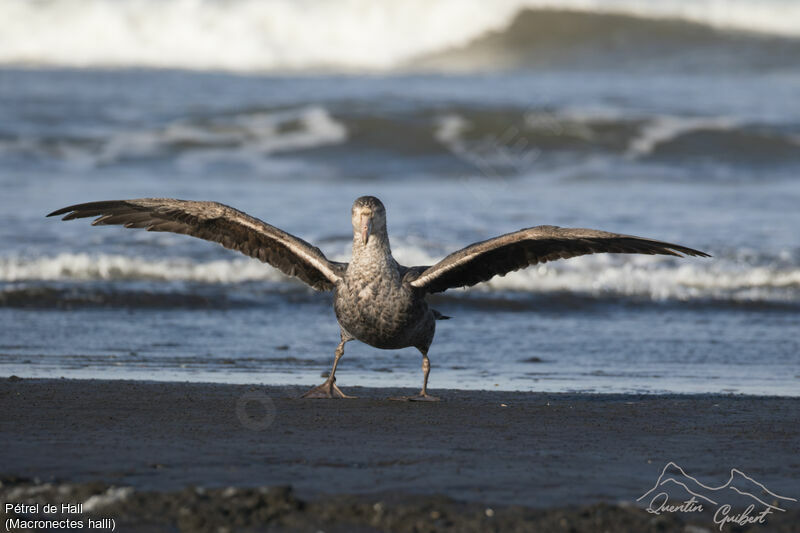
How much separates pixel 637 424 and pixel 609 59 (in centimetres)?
2995

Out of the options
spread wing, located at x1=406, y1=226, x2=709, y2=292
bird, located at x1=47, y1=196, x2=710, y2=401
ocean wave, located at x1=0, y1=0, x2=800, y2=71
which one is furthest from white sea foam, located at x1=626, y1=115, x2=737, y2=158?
ocean wave, located at x1=0, y1=0, x2=800, y2=71

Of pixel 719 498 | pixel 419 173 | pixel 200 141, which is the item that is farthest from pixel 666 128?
pixel 719 498

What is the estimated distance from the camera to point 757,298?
10.7m

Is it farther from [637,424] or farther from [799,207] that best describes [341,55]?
[637,424]

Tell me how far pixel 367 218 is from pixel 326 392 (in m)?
1.08

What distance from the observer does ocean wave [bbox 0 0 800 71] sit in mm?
33625

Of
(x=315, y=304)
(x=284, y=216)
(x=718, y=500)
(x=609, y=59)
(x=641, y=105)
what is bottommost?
(x=718, y=500)

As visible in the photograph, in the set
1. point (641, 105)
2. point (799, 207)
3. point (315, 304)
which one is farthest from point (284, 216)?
point (641, 105)

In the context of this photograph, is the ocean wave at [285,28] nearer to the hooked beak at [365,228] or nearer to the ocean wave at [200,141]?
the ocean wave at [200,141]

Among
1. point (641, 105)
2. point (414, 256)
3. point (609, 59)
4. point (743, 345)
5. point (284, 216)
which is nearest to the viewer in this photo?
point (743, 345)

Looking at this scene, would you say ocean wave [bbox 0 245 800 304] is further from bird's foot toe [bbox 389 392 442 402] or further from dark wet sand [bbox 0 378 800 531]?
bird's foot toe [bbox 389 392 442 402]

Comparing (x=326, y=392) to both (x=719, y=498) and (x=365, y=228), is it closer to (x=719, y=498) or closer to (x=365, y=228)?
(x=365, y=228)

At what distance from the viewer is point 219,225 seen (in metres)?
7.28

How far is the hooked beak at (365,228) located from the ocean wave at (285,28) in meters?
27.4
